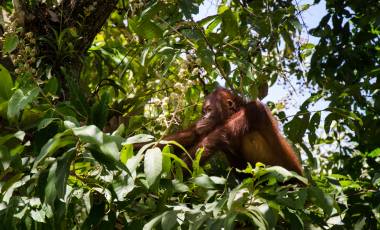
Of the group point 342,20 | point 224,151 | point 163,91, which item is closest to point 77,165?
point 163,91

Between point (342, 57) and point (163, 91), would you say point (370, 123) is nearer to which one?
point (342, 57)

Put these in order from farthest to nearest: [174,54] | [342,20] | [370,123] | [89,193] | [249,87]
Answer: [342,20]
[370,123]
[249,87]
[174,54]
[89,193]

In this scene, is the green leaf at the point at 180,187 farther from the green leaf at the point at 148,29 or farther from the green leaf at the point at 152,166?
the green leaf at the point at 148,29

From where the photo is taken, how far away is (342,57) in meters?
4.30

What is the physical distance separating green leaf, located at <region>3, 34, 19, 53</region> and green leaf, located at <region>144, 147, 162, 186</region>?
3.74ft

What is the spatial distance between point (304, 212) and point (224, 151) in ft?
4.66

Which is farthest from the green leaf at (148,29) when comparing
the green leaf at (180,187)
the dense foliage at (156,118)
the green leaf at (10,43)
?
the green leaf at (180,187)

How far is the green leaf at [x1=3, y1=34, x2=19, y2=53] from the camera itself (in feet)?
8.56

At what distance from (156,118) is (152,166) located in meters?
1.13

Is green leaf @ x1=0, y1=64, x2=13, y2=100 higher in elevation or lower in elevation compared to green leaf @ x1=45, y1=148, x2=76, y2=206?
higher

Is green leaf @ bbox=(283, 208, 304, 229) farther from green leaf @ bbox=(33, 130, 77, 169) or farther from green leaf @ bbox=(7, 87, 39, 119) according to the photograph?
green leaf @ bbox=(7, 87, 39, 119)

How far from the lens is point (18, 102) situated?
1.96 metres

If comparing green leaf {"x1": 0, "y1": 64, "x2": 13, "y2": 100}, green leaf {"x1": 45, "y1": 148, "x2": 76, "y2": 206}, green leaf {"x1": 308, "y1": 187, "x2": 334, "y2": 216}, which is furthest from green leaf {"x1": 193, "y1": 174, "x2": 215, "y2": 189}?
green leaf {"x1": 0, "y1": 64, "x2": 13, "y2": 100}

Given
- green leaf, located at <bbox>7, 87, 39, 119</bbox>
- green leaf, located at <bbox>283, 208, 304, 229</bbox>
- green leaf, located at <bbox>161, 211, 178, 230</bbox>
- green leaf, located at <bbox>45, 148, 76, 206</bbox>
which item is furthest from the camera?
green leaf, located at <bbox>283, 208, 304, 229</bbox>
